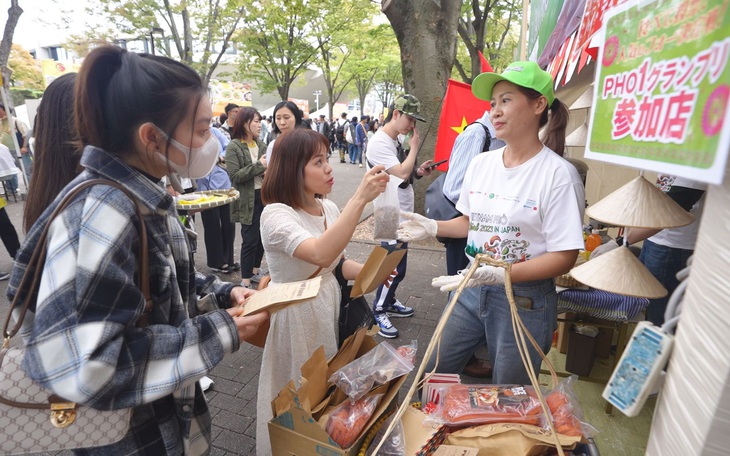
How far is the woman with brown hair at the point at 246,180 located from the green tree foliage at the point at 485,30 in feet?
20.5

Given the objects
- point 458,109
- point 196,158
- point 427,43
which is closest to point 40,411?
point 196,158

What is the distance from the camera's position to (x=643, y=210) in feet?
3.57

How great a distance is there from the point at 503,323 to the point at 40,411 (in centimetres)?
167

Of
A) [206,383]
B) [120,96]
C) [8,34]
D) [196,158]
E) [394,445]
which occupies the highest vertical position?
[8,34]

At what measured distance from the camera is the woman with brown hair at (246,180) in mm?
4598

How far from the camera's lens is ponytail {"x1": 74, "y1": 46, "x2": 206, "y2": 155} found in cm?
109

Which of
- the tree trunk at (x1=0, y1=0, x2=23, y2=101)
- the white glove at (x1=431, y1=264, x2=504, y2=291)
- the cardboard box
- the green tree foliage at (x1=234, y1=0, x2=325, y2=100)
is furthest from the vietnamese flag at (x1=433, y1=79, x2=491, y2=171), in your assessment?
the tree trunk at (x1=0, y1=0, x2=23, y2=101)

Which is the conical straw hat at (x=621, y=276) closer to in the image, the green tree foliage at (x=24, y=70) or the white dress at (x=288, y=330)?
the white dress at (x=288, y=330)

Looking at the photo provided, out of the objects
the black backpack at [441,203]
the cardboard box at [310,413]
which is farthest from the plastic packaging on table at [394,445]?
the black backpack at [441,203]

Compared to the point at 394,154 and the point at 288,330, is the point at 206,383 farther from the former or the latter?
the point at 394,154

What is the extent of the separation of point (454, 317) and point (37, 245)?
5.48ft

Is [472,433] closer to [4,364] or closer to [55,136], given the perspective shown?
[4,364]

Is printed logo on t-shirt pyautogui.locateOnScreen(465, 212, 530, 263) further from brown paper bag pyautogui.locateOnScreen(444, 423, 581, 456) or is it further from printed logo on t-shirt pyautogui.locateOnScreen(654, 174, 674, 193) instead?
printed logo on t-shirt pyautogui.locateOnScreen(654, 174, 674, 193)

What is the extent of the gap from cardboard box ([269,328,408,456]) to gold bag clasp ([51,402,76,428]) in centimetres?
57
